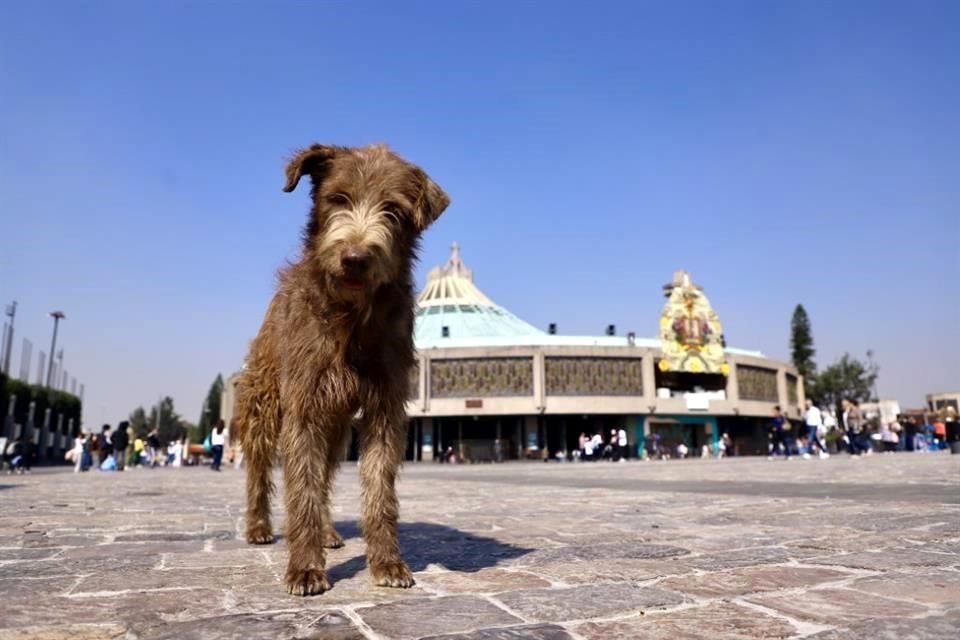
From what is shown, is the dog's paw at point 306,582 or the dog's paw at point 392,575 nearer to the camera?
the dog's paw at point 306,582

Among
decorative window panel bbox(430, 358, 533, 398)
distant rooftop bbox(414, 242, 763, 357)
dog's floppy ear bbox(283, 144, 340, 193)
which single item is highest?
distant rooftop bbox(414, 242, 763, 357)

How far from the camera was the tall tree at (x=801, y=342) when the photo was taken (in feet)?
331

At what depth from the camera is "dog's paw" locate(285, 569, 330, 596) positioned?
3.29 m

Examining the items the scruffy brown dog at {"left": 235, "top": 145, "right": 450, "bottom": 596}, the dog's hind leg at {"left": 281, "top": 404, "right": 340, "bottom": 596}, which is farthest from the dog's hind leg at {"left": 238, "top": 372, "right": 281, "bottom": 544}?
the dog's hind leg at {"left": 281, "top": 404, "right": 340, "bottom": 596}

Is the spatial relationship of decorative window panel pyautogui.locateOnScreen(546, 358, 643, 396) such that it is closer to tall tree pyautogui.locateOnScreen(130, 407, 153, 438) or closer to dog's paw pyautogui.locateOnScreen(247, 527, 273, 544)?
dog's paw pyautogui.locateOnScreen(247, 527, 273, 544)

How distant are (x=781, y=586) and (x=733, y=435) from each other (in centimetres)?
7216

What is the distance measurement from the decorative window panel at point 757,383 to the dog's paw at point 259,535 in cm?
7022

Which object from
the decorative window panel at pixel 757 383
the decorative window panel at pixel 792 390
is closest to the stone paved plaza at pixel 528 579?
the decorative window panel at pixel 757 383

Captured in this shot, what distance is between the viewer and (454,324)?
78250 mm

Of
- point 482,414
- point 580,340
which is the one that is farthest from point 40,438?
point 580,340

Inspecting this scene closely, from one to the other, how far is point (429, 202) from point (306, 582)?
2.13m

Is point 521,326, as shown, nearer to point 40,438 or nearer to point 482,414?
point 482,414

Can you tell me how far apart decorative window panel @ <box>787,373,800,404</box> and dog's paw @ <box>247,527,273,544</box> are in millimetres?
79906

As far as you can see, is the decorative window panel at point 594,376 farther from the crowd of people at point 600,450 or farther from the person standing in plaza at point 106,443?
the person standing in plaza at point 106,443
